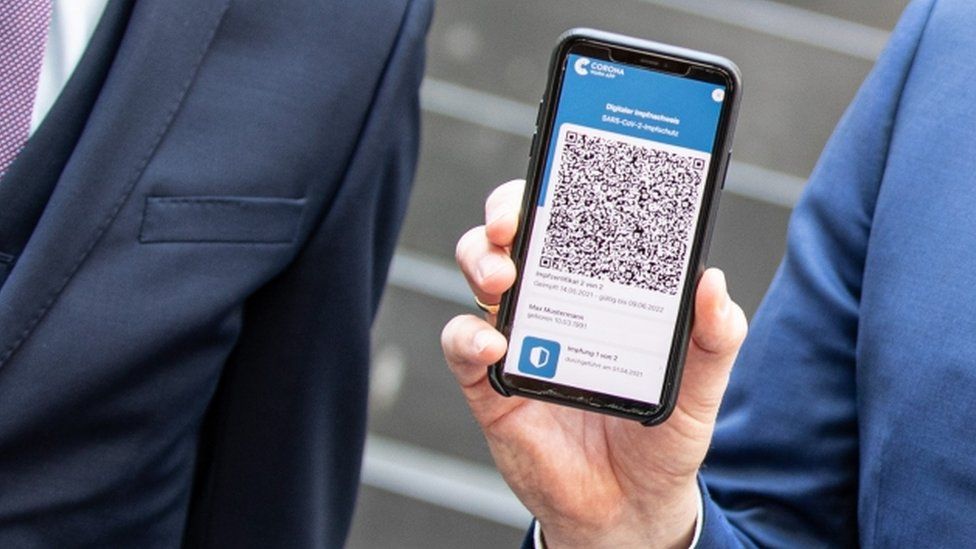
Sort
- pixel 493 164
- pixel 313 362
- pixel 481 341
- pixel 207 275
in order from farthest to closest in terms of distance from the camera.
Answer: pixel 493 164, pixel 313 362, pixel 207 275, pixel 481 341

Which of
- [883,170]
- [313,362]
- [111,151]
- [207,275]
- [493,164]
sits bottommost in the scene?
[493,164]

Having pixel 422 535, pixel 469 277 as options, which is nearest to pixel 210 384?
pixel 469 277

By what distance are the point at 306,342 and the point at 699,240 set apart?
21.8 inches

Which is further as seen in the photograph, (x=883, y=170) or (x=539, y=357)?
(x=883, y=170)

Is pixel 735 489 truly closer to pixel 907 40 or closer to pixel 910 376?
pixel 910 376

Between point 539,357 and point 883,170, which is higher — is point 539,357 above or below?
below

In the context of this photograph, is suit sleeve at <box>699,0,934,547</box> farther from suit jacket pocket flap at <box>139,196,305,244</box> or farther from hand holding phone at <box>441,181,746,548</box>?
suit jacket pocket flap at <box>139,196,305,244</box>

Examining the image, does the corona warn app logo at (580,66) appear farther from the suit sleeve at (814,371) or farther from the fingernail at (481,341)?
the suit sleeve at (814,371)

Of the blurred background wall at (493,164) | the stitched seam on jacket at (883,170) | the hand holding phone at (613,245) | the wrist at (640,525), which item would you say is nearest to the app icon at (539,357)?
the hand holding phone at (613,245)

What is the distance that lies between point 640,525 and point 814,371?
200 millimetres

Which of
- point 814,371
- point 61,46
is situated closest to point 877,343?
point 814,371

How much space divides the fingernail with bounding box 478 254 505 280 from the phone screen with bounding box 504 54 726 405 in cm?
3

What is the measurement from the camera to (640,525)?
3.59ft

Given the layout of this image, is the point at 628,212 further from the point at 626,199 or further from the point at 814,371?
the point at 814,371
